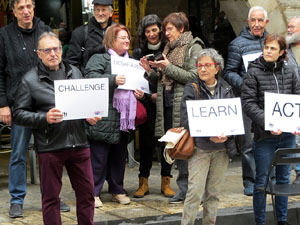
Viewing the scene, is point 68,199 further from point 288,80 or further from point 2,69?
point 288,80

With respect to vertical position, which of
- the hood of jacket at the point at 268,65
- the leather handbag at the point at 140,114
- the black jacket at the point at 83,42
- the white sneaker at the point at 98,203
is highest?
the black jacket at the point at 83,42

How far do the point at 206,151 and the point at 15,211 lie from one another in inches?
80.7

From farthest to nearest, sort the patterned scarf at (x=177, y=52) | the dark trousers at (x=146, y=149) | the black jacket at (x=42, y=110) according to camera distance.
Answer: the dark trousers at (x=146, y=149)
the patterned scarf at (x=177, y=52)
the black jacket at (x=42, y=110)

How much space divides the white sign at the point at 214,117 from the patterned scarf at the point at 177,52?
136cm

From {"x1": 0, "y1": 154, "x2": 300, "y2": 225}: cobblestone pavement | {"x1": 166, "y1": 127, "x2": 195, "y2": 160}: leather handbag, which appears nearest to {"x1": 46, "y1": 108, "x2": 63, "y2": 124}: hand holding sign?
{"x1": 166, "y1": 127, "x2": 195, "y2": 160}: leather handbag

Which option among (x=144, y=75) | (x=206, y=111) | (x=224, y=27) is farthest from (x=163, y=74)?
(x=224, y=27)

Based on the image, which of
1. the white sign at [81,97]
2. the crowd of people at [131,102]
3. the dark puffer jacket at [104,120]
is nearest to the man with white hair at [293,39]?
the crowd of people at [131,102]

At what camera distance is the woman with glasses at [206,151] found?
5.77 meters

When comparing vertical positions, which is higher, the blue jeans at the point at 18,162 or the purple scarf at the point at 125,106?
the purple scarf at the point at 125,106

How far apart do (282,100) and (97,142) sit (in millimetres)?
2053

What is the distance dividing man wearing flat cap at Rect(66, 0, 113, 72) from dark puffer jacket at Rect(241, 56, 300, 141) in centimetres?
174

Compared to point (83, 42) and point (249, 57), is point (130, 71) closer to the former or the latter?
point (83, 42)

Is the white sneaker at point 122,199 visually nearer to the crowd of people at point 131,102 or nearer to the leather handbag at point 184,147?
the crowd of people at point 131,102

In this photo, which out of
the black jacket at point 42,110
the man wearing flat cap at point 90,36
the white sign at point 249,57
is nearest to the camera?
the black jacket at point 42,110
